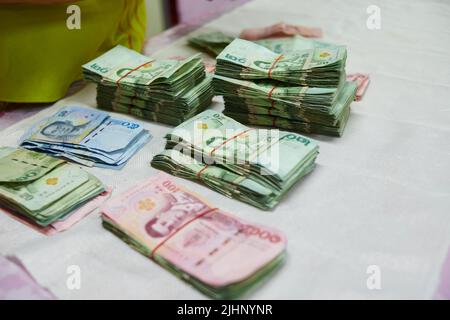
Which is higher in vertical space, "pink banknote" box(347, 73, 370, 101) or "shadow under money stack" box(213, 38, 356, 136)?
"shadow under money stack" box(213, 38, 356, 136)

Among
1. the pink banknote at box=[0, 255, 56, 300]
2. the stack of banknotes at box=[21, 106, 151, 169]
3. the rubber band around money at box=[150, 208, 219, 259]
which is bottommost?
the pink banknote at box=[0, 255, 56, 300]

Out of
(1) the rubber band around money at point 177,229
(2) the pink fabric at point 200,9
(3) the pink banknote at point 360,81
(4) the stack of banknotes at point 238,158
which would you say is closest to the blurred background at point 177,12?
(2) the pink fabric at point 200,9

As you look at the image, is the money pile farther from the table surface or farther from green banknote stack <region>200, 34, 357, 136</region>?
green banknote stack <region>200, 34, 357, 136</region>

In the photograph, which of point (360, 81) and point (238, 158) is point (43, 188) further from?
point (360, 81)

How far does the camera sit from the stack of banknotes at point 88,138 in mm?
1200

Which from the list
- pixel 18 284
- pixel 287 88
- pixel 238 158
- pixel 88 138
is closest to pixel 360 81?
pixel 287 88

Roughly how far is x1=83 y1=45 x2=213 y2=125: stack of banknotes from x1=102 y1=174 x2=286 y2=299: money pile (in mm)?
329

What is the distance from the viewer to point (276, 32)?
1818 mm

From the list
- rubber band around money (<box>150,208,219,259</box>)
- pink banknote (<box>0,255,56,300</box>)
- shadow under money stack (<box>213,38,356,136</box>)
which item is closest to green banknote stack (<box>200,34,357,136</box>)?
shadow under money stack (<box>213,38,356,136</box>)

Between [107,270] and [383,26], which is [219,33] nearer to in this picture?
[383,26]

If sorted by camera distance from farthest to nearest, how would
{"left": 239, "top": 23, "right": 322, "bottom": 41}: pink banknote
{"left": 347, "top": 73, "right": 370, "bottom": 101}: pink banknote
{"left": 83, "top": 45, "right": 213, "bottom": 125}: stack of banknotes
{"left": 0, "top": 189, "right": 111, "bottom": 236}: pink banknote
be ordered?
{"left": 239, "top": 23, "right": 322, "bottom": 41}: pink banknote
{"left": 347, "top": 73, "right": 370, "bottom": 101}: pink banknote
{"left": 83, "top": 45, "right": 213, "bottom": 125}: stack of banknotes
{"left": 0, "top": 189, "right": 111, "bottom": 236}: pink banknote

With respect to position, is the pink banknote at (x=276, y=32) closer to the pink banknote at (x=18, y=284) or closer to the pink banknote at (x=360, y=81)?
the pink banknote at (x=360, y=81)

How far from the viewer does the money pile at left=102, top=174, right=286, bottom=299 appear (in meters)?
0.82

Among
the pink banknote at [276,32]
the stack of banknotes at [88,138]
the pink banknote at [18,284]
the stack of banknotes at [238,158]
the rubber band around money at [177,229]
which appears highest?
the pink banknote at [276,32]
